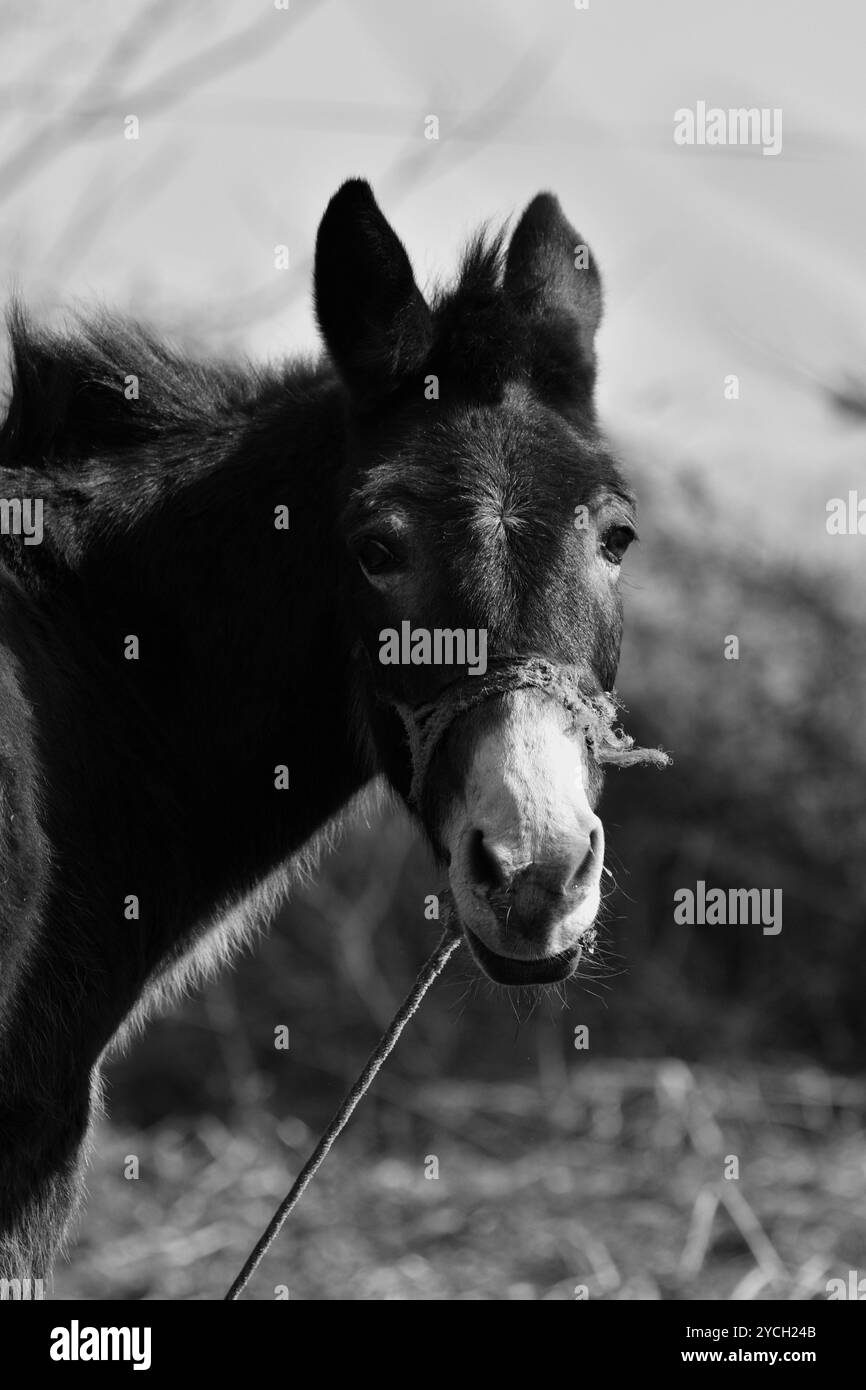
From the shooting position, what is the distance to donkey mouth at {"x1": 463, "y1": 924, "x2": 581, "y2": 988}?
3.87 metres

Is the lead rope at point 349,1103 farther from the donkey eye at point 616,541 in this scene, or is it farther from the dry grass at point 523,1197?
the dry grass at point 523,1197

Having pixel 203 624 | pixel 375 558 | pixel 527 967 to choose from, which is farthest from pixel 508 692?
pixel 203 624

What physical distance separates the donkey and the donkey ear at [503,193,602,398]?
0.6 inches

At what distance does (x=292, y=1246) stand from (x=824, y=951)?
200 inches

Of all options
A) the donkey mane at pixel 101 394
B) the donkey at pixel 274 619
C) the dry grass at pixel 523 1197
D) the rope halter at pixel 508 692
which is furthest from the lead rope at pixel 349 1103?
the dry grass at pixel 523 1197

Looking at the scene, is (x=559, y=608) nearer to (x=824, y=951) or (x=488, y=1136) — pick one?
(x=488, y=1136)

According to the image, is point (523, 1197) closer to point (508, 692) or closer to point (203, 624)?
point (203, 624)

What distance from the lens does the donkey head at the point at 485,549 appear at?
12.5ft

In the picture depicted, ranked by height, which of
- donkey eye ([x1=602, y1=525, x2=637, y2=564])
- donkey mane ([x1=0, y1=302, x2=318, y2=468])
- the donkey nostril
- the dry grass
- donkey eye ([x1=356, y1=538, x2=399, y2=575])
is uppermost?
donkey mane ([x1=0, y1=302, x2=318, y2=468])

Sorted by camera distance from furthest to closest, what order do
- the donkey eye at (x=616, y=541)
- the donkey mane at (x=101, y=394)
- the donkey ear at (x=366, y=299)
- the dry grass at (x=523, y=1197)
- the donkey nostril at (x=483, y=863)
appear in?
the dry grass at (x=523, y=1197) < the donkey mane at (x=101, y=394) < the donkey ear at (x=366, y=299) < the donkey eye at (x=616, y=541) < the donkey nostril at (x=483, y=863)

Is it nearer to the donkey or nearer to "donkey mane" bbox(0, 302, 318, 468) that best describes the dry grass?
the donkey

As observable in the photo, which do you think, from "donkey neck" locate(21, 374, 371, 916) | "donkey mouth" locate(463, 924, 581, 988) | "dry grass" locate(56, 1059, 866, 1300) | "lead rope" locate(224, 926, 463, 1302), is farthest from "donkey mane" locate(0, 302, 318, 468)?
"dry grass" locate(56, 1059, 866, 1300)

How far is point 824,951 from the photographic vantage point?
11750 millimetres

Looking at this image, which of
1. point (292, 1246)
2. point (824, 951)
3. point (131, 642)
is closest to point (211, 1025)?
point (292, 1246)
